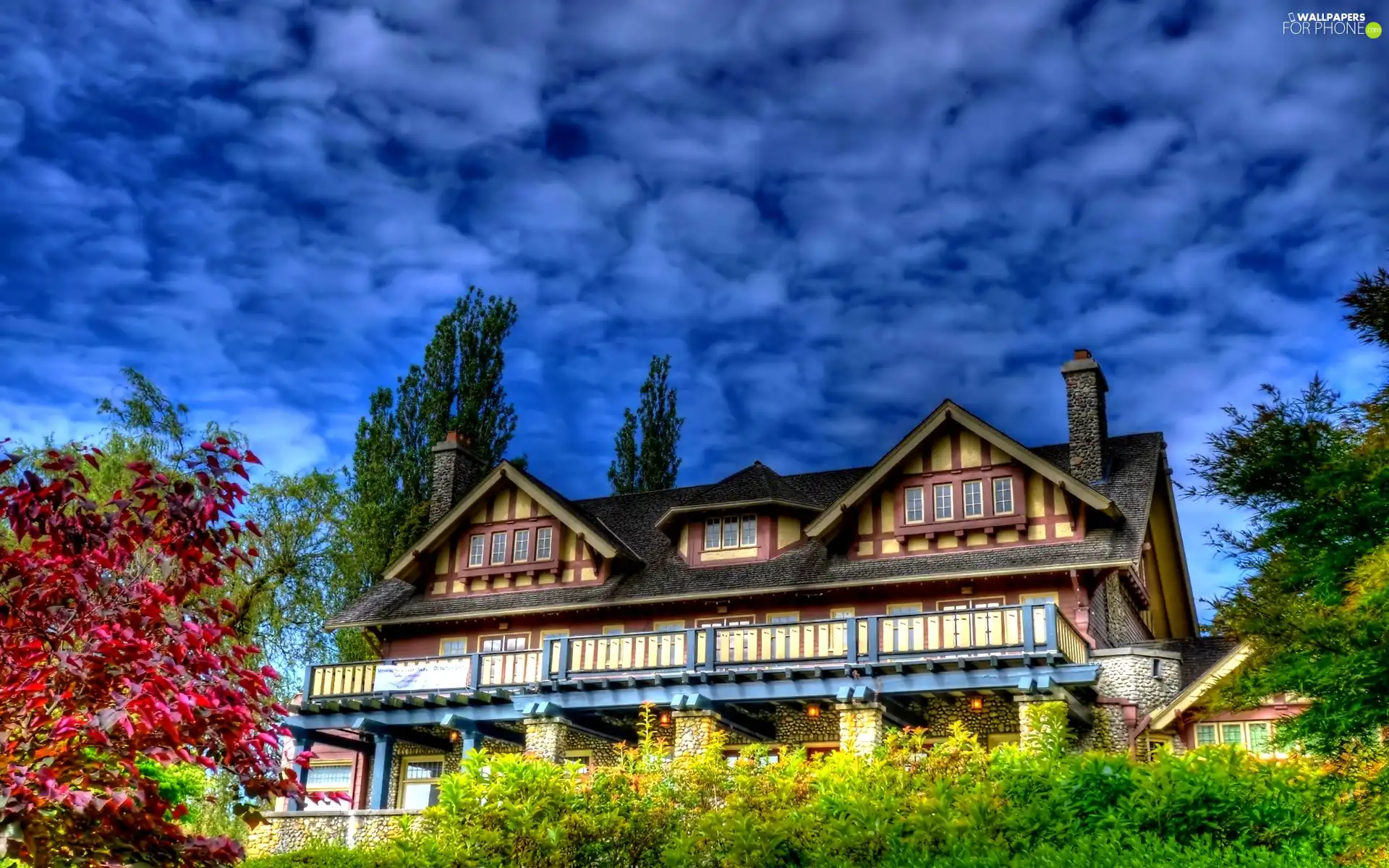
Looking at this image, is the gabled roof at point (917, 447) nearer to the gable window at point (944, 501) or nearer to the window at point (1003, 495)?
the window at point (1003, 495)

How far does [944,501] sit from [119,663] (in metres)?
22.0

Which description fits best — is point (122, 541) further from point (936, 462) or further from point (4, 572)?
point (936, 462)

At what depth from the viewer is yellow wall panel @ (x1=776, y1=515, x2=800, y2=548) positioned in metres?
28.9

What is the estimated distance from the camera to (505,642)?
30.3m

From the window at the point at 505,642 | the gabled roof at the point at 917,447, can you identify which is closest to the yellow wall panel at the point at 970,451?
the gabled roof at the point at 917,447

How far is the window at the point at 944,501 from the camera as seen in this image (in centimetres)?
2688

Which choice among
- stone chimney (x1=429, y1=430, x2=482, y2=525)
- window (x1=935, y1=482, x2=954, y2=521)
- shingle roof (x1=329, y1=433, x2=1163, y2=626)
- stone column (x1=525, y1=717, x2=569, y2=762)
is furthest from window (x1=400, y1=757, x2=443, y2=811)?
window (x1=935, y1=482, x2=954, y2=521)

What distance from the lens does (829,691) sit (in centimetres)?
2467

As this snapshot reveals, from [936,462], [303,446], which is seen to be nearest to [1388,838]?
[936,462]

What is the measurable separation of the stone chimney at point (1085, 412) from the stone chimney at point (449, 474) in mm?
15424

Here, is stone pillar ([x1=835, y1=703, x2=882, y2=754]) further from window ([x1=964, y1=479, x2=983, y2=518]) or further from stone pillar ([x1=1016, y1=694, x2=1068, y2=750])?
window ([x1=964, y1=479, x2=983, y2=518])

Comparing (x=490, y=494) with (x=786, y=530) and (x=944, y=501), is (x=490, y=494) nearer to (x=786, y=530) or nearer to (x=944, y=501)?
(x=786, y=530)

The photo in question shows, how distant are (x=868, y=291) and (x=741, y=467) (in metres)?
5.14

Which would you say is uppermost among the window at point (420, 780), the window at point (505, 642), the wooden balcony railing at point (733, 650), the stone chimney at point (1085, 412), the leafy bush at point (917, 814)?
the stone chimney at point (1085, 412)
